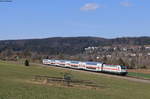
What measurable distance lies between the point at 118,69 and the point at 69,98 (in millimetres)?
58461

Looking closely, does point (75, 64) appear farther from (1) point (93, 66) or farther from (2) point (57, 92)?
(2) point (57, 92)

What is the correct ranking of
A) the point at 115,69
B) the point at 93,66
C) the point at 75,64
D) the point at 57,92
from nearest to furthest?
the point at 57,92
the point at 115,69
the point at 93,66
the point at 75,64

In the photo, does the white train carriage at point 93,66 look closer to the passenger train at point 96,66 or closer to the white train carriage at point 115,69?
the passenger train at point 96,66

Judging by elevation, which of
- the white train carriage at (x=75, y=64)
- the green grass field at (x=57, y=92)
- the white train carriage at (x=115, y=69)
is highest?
the white train carriage at (x=75, y=64)

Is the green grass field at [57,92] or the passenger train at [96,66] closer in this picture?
the green grass field at [57,92]

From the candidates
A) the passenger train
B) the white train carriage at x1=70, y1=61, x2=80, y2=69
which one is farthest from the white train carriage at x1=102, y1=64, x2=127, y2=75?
the white train carriage at x1=70, y1=61, x2=80, y2=69

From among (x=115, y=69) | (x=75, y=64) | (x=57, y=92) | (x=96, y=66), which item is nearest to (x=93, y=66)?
(x=96, y=66)

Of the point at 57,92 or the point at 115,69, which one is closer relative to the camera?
the point at 57,92

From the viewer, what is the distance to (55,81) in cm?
3838

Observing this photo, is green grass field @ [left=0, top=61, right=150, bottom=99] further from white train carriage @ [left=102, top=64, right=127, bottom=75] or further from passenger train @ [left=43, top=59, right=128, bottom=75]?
passenger train @ [left=43, top=59, right=128, bottom=75]

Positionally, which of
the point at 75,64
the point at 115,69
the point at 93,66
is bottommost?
the point at 115,69

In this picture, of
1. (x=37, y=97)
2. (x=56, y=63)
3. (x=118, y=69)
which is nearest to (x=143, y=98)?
(x=37, y=97)

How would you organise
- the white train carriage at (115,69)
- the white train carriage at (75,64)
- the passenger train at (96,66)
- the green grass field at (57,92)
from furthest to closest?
the white train carriage at (75,64) < the passenger train at (96,66) < the white train carriage at (115,69) < the green grass field at (57,92)

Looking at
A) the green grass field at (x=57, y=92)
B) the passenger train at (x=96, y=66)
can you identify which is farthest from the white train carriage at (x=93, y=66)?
the green grass field at (x=57, y=92)
